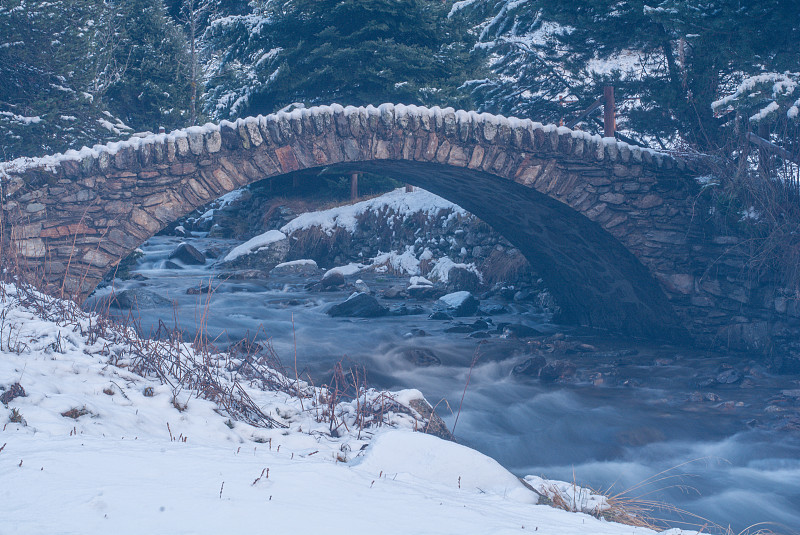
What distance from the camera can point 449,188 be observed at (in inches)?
338

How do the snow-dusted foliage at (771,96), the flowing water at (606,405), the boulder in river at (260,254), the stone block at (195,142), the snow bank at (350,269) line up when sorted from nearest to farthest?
1. the flowing water at (606,405)
2. the snow-dusted foliage at (771,96)
3. the stone block at (195,142)
4. the snow bank at (350,269)
5. the boulder in river at (260,254)

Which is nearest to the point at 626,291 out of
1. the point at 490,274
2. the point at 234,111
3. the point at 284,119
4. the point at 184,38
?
the point at 490,274

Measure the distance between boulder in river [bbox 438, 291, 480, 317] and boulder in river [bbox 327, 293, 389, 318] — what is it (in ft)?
3.63

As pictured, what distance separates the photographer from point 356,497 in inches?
73.9

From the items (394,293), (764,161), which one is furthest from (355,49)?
(764,161)

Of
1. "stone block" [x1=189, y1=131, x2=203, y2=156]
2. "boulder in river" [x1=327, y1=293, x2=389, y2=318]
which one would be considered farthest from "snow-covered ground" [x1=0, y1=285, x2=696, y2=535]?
"boulder in river" [x1=327, y1=293, x2=389, y2=318]

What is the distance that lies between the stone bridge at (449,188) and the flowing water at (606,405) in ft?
2.65

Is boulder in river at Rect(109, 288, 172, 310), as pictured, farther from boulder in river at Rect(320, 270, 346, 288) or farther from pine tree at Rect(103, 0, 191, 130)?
pine tree at Rect(103, 0, 191, 130)

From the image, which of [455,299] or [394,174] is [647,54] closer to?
[394,174]

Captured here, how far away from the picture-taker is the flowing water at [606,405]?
14.2ft

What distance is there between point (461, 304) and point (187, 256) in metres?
8.62

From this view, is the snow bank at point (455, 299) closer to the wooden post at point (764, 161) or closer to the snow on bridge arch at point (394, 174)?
the snow on bridge arch at point (394, 174)

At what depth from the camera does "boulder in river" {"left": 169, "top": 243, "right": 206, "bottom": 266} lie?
15.4m

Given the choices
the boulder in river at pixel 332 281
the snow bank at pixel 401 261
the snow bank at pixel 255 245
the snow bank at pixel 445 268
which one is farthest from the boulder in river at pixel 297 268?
the snow bank at pixel 445 268
